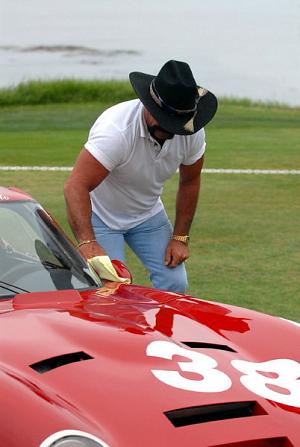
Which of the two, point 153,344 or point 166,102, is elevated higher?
point 166,102

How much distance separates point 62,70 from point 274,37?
16.6 feet

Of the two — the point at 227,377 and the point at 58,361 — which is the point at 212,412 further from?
the point at 58,361

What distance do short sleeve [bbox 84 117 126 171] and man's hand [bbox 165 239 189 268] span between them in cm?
75

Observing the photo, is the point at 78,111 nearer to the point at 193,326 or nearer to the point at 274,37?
the point at 274,37

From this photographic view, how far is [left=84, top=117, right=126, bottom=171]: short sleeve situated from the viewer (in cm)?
586

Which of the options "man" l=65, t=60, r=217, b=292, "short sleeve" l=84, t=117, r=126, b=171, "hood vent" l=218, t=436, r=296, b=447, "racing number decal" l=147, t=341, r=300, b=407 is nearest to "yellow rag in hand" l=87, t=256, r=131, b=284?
"man" l=65, t=60, r=217, b=292

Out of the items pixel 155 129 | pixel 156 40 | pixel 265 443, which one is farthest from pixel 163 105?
pixel 156 40

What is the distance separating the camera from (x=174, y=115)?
5.70m

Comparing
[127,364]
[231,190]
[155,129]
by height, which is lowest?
[231,190]

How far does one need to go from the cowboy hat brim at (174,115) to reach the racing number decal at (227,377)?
1.75 m

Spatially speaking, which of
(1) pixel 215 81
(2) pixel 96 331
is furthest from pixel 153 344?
(1) pixel 215 81

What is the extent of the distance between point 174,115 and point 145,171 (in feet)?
1.77

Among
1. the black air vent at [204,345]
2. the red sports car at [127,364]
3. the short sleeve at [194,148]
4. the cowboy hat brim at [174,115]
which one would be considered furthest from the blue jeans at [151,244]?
the black air vent at [204,345]

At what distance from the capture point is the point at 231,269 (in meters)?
9.81
